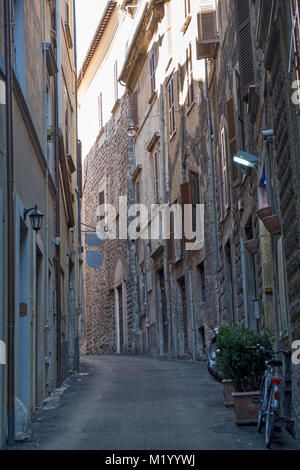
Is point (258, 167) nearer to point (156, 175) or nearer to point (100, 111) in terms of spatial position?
point (156, 175)

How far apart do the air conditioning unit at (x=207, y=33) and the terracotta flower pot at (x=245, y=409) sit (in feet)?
34.8

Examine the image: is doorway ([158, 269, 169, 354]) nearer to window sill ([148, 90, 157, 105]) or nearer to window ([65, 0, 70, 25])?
window sill ([148, 90, 157, 105])

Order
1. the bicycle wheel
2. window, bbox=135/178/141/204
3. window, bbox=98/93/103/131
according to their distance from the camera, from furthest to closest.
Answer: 1. window, bbox=98/93/103/131
2. window, bbox=135/178/141/204
3. the bicycle wheel

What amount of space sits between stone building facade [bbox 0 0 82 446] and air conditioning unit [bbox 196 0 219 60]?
3125mm

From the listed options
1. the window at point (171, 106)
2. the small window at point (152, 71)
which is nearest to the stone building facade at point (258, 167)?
the window at point (171, 106)

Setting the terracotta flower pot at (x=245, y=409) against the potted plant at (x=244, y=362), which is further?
the potted plant at (x=244, y=362)

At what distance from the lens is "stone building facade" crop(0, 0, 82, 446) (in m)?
7.45

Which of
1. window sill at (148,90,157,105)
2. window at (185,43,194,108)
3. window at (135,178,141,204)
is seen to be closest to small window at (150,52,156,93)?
window sill at (148,90,157,105)

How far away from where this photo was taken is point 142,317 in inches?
1070

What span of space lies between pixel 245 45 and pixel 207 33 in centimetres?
489

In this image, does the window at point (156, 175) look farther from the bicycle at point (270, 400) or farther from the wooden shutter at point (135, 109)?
the bicycle at point (270, 400)

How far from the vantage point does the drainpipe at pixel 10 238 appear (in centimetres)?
716

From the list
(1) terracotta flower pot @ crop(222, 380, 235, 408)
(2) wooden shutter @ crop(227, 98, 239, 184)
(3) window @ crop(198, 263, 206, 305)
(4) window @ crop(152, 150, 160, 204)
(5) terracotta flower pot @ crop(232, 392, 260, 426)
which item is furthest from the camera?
(4) window @ crop(152, 150, 160, 204)

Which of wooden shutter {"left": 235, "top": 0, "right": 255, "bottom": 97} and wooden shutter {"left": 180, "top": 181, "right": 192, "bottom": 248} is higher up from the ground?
wooden shutter {"left": 235, "top": 0, "right": 255, "bottom": 97}
